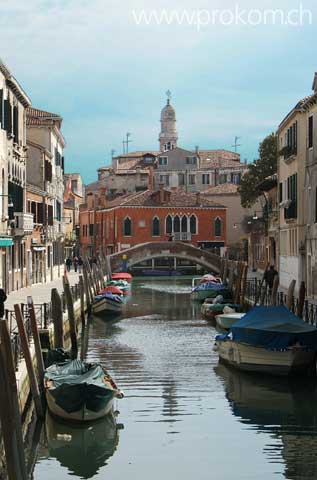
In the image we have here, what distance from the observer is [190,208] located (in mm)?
66375

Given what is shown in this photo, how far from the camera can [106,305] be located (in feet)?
112

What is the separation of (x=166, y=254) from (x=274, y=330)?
3982cm

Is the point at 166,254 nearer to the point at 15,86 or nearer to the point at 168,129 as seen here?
the point at 15,86

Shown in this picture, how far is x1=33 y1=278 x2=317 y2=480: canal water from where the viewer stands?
502 inches

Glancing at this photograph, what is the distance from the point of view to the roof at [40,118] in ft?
144

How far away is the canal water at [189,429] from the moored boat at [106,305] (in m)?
10.6

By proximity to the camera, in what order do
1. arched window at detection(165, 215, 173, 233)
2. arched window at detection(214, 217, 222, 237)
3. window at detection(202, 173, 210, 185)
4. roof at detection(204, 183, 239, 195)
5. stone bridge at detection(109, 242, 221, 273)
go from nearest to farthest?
stone bridge at detection(109, 242, 221, 273), arched window at detection(165, 215, 173, 233), arched window at detection(214, 217, 222, 237), roof at detection(204, 183, 239, 195), window at detection(202, 173, 210, 185)

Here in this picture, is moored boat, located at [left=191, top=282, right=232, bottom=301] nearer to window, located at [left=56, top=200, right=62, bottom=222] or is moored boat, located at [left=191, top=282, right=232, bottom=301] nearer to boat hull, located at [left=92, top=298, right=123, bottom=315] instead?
boat hull, located at [left=92, top=298, right=123, bottom=315]

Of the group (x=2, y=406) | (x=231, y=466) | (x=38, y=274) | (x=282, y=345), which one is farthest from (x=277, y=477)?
(x=38, y=274)

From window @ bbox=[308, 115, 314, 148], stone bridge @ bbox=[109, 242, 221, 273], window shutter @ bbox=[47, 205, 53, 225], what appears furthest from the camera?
stone bridge @ bbox=[109, 242, 221, 273]

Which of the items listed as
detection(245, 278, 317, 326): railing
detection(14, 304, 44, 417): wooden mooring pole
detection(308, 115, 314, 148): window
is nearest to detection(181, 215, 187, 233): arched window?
detection(245, 278, 317, 326): railing

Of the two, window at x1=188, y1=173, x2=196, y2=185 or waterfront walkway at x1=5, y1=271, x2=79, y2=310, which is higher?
window at x1=188, y1=173, x2=196, y2=185

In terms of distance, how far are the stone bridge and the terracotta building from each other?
21.5 feet

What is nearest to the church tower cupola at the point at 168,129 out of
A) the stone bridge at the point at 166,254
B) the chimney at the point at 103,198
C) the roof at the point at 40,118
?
the chimney at the point at 103,198
